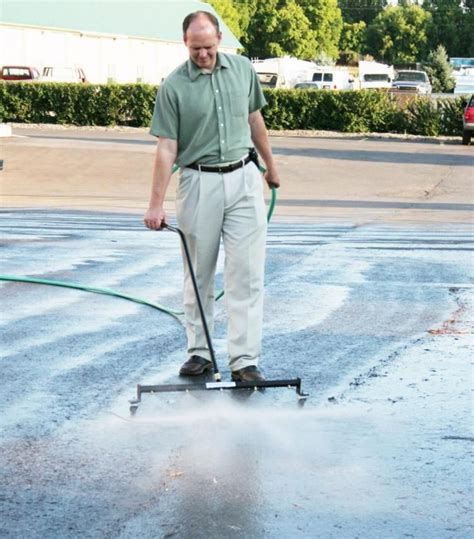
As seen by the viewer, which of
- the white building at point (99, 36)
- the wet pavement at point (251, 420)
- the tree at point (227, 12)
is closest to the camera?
the wet pavement at point (251, 420)

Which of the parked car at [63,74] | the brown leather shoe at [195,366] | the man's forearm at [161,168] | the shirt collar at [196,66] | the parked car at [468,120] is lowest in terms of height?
the parked car at [63,74]

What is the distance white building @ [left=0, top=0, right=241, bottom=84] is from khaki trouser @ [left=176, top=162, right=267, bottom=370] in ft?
178

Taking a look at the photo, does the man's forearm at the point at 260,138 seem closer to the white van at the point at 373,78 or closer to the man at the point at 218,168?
the man at the point at 218,168

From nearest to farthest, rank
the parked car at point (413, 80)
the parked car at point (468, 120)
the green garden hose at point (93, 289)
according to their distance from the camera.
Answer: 1. the green garden hose at point (93, 289)
2. the parked car at point (468, 120)
3. the parked car at point (413, 80)

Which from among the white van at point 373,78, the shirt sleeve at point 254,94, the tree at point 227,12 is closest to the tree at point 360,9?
the tree at point 227,12

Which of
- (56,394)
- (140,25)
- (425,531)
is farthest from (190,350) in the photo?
(140,25)

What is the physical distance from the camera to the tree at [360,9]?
479ft

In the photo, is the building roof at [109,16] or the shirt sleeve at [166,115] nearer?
the shirt sleeve at [166,115]

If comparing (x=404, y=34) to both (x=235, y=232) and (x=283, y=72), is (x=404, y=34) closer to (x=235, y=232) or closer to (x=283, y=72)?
(x=283, y=72)

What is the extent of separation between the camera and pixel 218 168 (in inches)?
259

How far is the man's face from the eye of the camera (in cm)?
631

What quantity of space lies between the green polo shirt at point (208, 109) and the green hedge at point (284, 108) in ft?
116

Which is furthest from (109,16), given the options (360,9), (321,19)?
(360,9)

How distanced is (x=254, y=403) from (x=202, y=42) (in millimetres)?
1837
